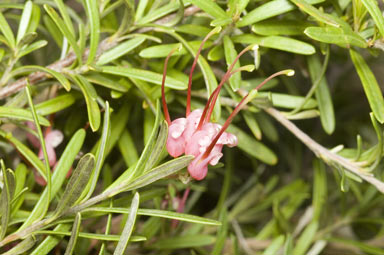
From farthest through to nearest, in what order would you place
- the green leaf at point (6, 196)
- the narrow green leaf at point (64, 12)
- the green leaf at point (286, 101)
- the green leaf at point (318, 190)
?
the green leaf at point (318, 190), the green leaf at point (286, 101), the narrow green leaf at point (64, 12), the green leaf at point (6, 196)

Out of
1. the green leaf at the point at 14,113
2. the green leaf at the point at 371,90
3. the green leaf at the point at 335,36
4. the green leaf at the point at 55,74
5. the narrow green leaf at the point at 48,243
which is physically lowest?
the narrow green leaf at the point at 48,243

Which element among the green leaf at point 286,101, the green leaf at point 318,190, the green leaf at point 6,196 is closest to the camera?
the green leaf at point 6,196

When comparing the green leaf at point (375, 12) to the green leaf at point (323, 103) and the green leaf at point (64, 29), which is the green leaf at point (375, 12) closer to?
the green leaf at point (323, 103)

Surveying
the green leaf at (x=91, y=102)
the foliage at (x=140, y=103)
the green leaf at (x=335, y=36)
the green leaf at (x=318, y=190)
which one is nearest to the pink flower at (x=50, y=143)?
the foliage at (x=140, y=103)

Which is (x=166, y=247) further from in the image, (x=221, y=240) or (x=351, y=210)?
(x=351, y=210)

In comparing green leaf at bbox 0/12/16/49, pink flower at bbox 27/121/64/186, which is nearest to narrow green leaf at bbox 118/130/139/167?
pink flower at bbox 27/121/64/186

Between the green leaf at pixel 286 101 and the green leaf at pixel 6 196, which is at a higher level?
the green leaf at pixel 6 196

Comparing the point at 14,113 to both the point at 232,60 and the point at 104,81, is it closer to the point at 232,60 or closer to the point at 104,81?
the point at 104,81
